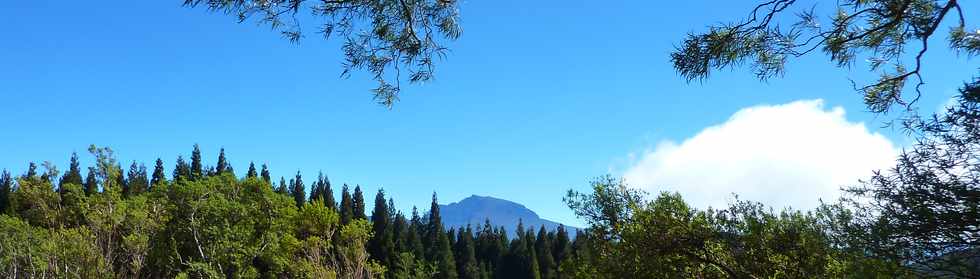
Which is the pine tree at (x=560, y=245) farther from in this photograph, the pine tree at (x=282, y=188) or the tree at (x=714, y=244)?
the tree at (x=714, y=244)

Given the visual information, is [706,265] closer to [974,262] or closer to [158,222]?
[974,262]

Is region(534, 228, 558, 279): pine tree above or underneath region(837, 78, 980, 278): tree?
above

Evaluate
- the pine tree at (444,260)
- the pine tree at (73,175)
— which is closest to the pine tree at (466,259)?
the pine tree at (444,260)

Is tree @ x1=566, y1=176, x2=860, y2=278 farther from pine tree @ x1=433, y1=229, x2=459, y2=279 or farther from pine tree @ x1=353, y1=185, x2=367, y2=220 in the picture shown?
pine tree @ x1=353, y1=185, x2=367, y2=220

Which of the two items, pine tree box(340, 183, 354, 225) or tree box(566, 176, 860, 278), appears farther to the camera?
pine tree box(340, 183, 354, 225)

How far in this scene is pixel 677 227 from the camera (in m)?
8.77

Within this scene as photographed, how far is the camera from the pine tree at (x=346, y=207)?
198 ft

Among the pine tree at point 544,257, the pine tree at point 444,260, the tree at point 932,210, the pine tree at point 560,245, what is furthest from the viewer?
the pine tree at point 560,245

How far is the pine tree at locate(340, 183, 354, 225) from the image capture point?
60312mm

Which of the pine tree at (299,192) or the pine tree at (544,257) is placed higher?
the pine tree at (299,192)

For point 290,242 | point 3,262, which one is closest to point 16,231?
point 3,262

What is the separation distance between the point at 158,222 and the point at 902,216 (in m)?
34.9

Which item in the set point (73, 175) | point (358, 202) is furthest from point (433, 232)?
point (73, 175)

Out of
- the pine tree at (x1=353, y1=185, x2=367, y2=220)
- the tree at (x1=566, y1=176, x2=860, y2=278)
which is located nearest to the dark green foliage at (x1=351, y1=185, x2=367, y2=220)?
the pine tree at (x1=353, y1=185, x2=367, y2=220)
